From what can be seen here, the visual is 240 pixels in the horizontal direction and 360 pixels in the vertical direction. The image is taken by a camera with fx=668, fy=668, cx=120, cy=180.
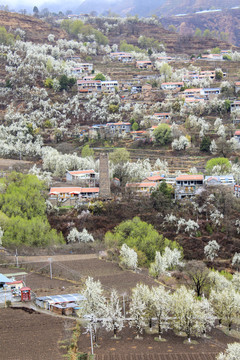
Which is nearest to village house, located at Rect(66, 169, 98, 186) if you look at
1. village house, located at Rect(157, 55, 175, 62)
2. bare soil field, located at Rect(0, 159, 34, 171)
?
bare soil field, located at Rect(0, 159, 34, 171)

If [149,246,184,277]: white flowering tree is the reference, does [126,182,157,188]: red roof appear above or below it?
above

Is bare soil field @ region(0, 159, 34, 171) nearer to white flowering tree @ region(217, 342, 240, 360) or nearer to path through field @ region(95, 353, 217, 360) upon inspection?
path through field @ region(95, 353, 217, 360)

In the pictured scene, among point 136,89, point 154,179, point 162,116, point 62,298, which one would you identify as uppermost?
point 136,89

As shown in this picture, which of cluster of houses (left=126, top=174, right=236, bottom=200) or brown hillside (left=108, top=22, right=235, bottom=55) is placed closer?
cluster of houses (left=126, top=174, right=236, bottom=200)

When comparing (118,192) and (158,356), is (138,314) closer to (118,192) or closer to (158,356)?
(158,356)

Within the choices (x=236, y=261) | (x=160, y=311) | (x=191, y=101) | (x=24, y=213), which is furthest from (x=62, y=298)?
(x=191, y=101)

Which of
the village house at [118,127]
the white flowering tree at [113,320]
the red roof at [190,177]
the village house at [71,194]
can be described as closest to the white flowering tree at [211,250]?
the red roof at [190,177]

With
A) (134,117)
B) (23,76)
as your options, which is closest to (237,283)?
(134,117)
